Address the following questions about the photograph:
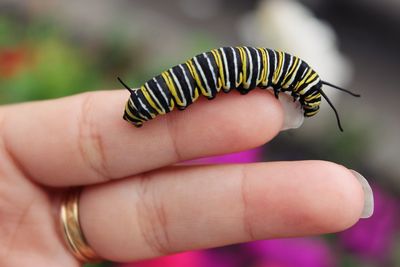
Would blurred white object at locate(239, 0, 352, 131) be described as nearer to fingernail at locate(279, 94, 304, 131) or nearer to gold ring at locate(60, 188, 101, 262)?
fingernail at locate(279, 94, 304, 131)

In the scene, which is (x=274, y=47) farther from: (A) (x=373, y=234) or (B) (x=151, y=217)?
(B) (x=151, y=217)

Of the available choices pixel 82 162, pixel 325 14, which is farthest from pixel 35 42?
pixel 325 14

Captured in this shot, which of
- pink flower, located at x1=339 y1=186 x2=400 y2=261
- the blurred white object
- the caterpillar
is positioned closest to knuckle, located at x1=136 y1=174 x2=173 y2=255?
the caterpillar

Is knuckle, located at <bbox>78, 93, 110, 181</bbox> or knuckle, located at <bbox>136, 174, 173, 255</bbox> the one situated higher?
knuckle, located at <bbox>78, 93, 110, 181</bbox>

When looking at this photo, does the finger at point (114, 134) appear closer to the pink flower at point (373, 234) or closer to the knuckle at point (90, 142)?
the knuckle at point (90, 142)

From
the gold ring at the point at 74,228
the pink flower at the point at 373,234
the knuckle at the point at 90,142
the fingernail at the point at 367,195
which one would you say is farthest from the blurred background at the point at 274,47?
the fingernail at the point at 367,195

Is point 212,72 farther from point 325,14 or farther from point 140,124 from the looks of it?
point 325,14

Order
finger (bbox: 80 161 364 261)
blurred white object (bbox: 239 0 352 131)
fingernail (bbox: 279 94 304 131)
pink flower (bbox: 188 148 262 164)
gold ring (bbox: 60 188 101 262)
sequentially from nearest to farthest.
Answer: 1. finger (bbox: 80 161 364 261)
2. fingernail (bbox: 279 94 304 131)
3. gold ring (bbox: 60 188 101 262)
4. pink flower (bbox: 188 148 262 164)
5. blurred white object (bbox: 239 0 352 131)
